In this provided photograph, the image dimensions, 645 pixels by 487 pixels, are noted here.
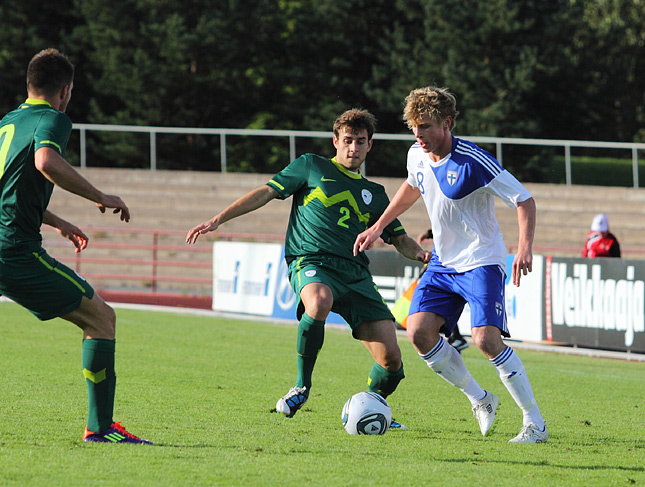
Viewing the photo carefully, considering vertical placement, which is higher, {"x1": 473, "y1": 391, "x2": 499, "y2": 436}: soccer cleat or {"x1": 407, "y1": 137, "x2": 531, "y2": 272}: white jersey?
{"x1": 407, "y1": 137, "x2": 531, "y2": 272}: white jersey

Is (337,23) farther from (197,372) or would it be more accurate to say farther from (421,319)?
(421,319)

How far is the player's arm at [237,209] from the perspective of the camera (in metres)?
6.07

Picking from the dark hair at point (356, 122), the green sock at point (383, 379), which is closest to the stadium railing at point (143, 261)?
the dark hair at point (356, 122)

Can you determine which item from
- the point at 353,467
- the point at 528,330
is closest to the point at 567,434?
the point at 353,467

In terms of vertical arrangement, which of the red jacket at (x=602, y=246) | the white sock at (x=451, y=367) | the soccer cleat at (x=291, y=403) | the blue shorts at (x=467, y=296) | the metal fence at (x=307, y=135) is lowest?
the soccer cleat at (x=291, y=403)

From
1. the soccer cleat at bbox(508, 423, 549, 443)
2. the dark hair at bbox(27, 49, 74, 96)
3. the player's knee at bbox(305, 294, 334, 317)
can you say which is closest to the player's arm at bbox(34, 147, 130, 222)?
the dark hair at bbox(27, 49, 74, 96)

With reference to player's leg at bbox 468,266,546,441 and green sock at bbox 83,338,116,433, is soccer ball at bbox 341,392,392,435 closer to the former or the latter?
player's leg at bbox 468,266,546,441

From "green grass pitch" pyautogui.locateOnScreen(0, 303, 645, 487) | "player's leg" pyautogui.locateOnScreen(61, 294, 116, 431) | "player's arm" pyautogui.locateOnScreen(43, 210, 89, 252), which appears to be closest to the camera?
"green grass pitch" pyautogui.locateOnScreen(0, 303, 645, 487)

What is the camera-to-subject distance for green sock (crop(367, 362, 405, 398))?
6.62 metres

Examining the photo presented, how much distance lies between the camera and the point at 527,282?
551 inches

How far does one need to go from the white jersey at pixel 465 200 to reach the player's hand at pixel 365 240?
43 centimetres

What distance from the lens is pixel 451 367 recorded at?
253 inches

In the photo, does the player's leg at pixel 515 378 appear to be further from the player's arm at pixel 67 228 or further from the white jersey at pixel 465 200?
the player's arm at pixel 67 228

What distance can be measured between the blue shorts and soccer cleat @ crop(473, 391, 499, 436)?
466mm
